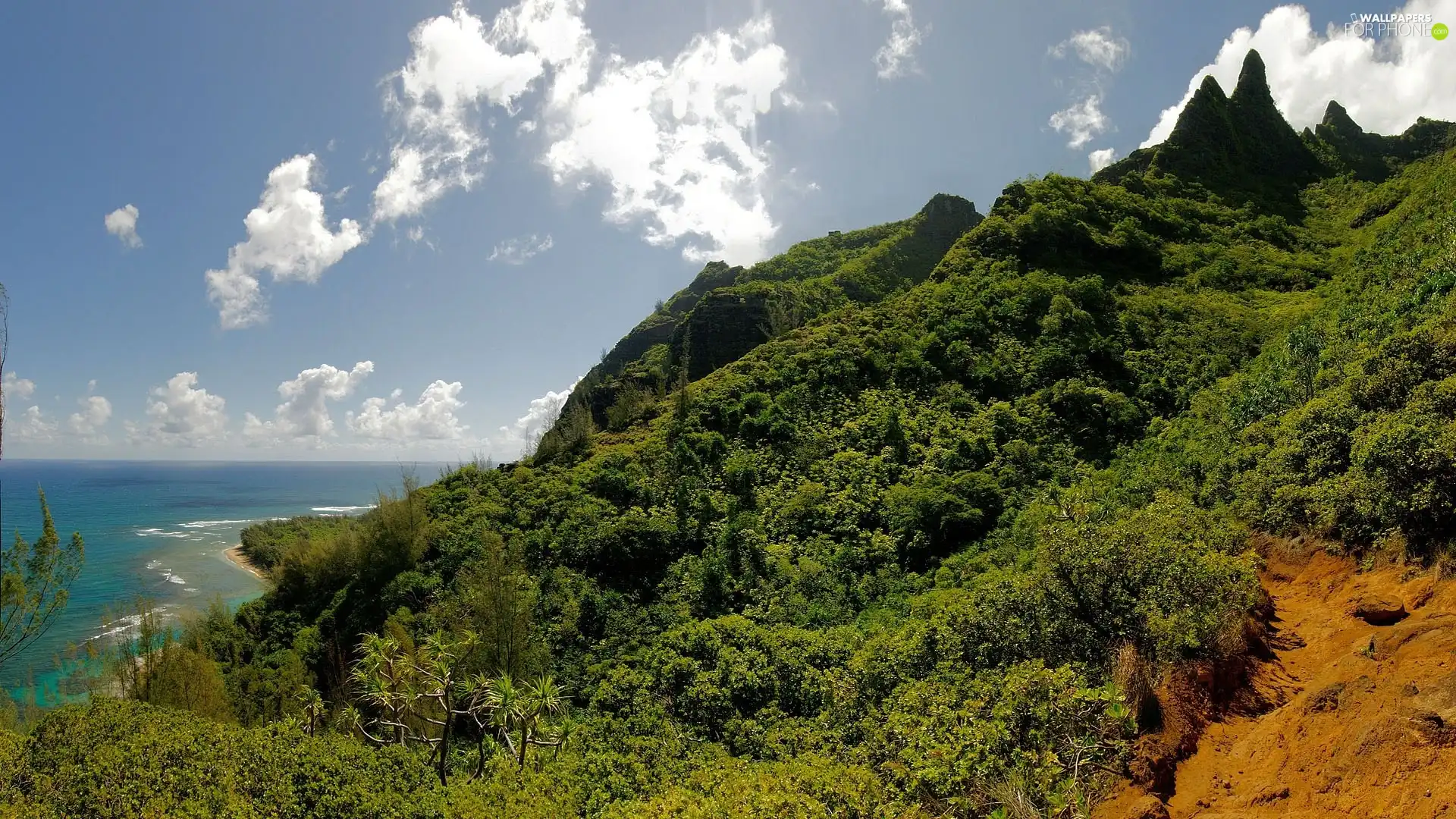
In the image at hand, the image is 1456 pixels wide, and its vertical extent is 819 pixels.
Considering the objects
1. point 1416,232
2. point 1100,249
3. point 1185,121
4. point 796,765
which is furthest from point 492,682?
point 1185,121

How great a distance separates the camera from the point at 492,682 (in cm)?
1266

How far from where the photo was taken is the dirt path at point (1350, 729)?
5.00 metres

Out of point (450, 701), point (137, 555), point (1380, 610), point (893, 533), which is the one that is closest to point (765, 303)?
point (893, 533)

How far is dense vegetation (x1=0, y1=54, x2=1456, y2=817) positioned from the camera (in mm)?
7918

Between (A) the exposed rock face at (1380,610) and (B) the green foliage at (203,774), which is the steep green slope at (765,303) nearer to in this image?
(B) the green foliage at (203,774)

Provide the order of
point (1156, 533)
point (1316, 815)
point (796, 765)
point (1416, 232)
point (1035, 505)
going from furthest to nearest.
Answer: point (1416, 232)
point (1035, 505)
point (1156, 533)
point (796, 765)
point (1316, 815)

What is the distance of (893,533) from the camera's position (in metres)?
24.1

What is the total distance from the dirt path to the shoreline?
241 ft

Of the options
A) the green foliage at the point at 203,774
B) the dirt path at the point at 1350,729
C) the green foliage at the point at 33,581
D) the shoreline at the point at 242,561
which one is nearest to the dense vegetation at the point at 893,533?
the green foliage at the point at 203,774

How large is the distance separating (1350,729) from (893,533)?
18.6 metres

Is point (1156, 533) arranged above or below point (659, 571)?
above

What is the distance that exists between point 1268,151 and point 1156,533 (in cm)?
6578

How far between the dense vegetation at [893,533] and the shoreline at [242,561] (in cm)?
3954

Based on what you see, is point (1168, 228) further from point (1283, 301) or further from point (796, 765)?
point (796, 765)
